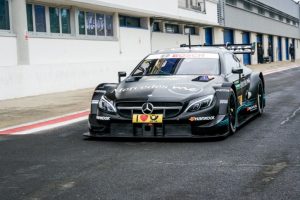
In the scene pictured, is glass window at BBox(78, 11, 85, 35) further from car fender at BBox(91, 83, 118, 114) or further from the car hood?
the car hood

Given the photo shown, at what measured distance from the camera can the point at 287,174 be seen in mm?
5160

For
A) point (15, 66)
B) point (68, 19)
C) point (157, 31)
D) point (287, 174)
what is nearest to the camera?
point (287, 174)

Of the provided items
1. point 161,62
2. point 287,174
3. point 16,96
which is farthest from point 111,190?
point 16,96

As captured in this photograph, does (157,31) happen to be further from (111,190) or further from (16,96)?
(111,190)

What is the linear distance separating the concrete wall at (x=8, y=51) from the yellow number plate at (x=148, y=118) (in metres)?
11.6

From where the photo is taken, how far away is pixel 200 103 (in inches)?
281

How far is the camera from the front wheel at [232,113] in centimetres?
762

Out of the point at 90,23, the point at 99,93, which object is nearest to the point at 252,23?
the point at 90,23

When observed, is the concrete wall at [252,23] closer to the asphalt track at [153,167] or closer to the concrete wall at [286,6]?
the concrete wall at [286,6]

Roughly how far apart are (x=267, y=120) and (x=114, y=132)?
3409 mm

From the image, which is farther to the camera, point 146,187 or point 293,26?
point 293,26

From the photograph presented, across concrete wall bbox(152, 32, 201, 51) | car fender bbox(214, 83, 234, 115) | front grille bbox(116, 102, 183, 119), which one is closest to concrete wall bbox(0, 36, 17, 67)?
front grille bbox(116, 102, 183, 119)

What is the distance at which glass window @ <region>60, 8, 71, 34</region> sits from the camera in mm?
21797

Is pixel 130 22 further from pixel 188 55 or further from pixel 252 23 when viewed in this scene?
pixel 252 23
